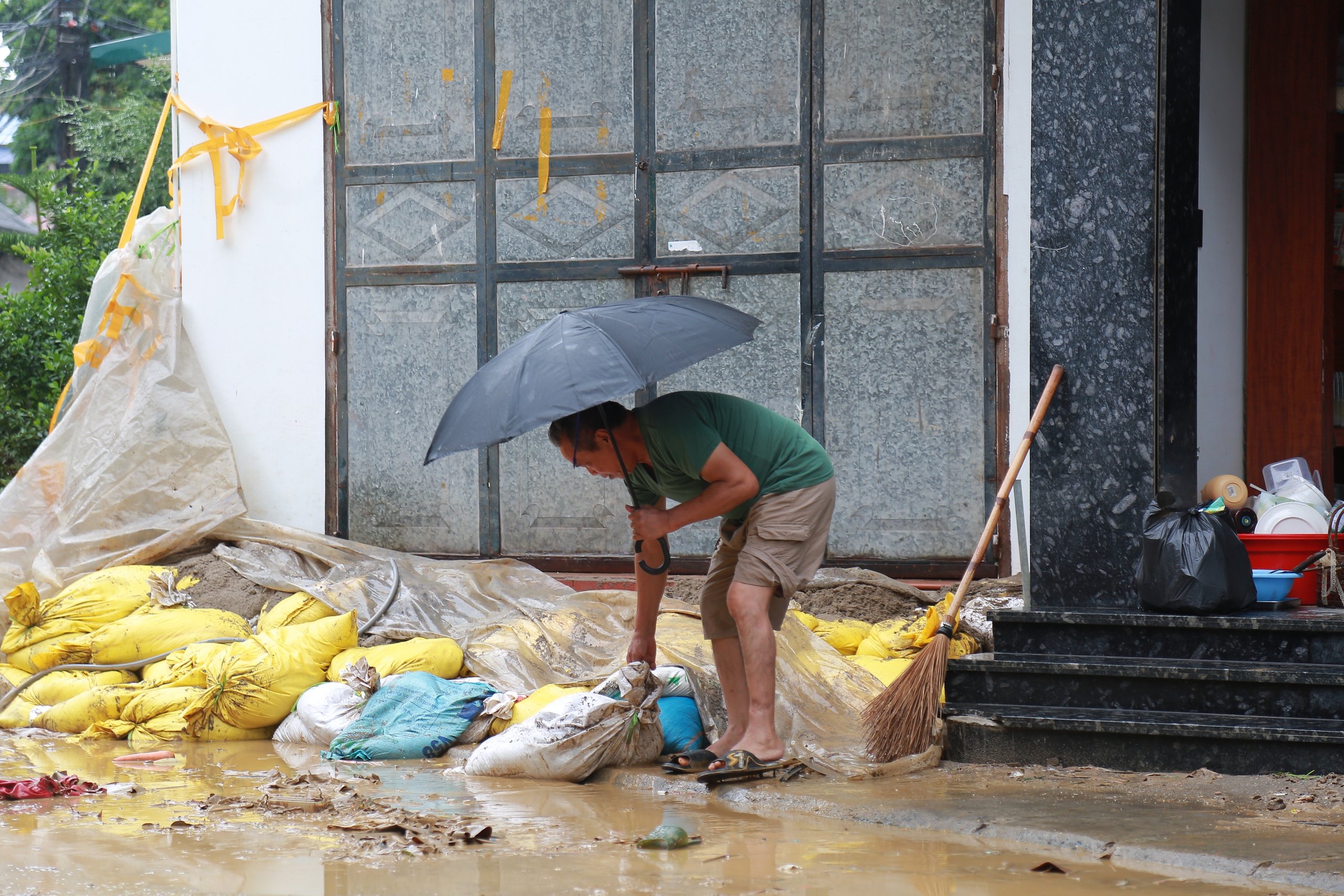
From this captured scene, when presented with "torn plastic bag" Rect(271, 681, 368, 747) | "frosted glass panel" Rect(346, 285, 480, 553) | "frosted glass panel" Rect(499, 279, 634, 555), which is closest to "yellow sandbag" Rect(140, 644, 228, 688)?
"torn plastic bag" Rect(271, 681, 368, 747)

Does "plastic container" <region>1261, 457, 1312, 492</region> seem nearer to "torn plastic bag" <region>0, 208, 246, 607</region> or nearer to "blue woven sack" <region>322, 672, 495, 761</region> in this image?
"blue woven sack" <region>322, 672, 495, 761</region>

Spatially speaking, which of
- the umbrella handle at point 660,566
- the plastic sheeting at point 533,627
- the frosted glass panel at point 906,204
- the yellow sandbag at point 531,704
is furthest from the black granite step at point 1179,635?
the frosted glass panel at point 906,204

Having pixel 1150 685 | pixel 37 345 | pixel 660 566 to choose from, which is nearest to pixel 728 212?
pixel 660 566

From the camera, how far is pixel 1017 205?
6117 millimetres

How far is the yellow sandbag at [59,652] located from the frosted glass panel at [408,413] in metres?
1.79

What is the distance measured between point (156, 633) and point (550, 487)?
217cm

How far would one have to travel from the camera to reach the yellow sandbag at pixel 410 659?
202 inches

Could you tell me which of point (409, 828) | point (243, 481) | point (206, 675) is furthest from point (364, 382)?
point (409, 828)

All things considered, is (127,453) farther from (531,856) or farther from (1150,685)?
(1150,685)

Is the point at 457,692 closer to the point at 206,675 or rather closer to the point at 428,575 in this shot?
the point at 206,675

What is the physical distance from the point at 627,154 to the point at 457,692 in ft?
10.6

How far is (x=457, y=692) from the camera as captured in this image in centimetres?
480

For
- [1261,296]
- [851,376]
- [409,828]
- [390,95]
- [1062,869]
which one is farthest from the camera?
[390,95]

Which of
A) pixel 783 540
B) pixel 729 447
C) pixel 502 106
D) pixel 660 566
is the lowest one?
pixel 660 566
